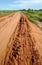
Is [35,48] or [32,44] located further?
[32,44]

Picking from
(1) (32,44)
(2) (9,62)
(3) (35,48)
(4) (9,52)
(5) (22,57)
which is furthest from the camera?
(1) (32,44)

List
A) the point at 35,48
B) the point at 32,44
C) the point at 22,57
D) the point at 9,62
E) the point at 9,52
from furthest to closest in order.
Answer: the point at 32,44, the point at 35,48, the point at 9,52, the point at 22,57, the point at 9,62

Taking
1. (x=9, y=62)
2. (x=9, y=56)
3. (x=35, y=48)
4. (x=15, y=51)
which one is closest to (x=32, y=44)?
(x=35, y=48)

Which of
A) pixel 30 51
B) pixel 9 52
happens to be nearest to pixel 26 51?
pixel 30 51

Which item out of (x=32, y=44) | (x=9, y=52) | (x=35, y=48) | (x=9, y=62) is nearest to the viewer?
(x=9, y=62)

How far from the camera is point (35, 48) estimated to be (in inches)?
457

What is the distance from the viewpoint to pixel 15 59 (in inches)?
383

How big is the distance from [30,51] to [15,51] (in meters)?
0.76

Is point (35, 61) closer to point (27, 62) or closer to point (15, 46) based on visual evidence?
point (27, 62)

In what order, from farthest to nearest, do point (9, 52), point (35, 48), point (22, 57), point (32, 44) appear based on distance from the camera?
point (32, 44) < point (35, 48) < point (9, 52) < point (22, 57)

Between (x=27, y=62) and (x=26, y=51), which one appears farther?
(x=26, y=51)

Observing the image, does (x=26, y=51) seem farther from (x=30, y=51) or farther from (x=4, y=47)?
(x=4, y=47)

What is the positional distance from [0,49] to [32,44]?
1933mm

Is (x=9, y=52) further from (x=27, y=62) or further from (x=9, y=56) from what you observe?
(x=27, y=62)
